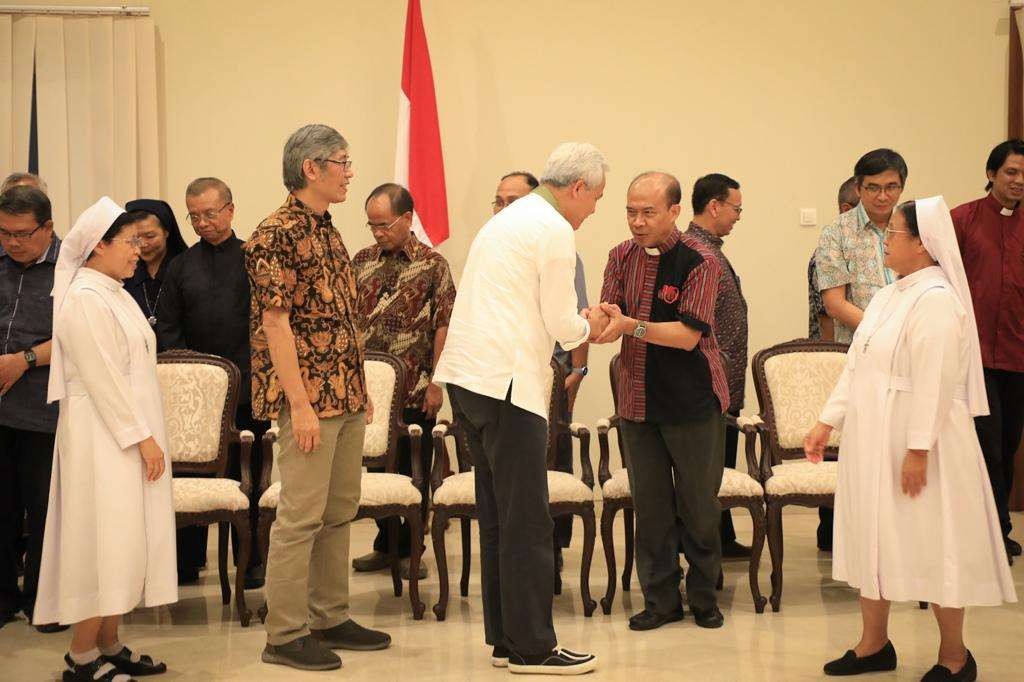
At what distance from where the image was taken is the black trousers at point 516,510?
12.1ft

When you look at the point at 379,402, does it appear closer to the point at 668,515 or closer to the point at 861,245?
the point at 668,515

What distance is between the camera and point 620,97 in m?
6.98

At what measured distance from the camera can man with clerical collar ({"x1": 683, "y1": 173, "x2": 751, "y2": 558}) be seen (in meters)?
5.13

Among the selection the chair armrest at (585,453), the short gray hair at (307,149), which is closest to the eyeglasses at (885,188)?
the chair armrest at (585,453)

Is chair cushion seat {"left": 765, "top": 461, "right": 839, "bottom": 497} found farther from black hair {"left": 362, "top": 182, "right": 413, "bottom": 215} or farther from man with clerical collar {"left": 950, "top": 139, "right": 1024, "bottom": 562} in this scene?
black hair {"left": 362, "top": 182, "right": 413, "bottom": 215}

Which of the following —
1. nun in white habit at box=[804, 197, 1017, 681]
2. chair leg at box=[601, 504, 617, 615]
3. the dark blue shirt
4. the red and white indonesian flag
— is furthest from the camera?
the red and white indonesian flag

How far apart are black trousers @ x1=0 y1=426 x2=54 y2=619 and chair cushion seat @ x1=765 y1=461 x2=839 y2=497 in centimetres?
289

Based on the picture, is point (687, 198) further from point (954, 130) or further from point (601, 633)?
point (601, 633)

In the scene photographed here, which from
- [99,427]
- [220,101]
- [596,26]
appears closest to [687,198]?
[596,26]

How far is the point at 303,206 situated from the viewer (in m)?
3.84

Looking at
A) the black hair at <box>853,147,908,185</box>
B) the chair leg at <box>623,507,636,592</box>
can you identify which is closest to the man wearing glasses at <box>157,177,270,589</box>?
the chair leg at <box>623,507,636,592</box>

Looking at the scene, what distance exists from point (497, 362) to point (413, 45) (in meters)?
3.52

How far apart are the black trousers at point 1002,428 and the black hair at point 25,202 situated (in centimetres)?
407

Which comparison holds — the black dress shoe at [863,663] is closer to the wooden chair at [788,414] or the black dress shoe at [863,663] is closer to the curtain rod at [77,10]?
the wooden chair at [788,414]
